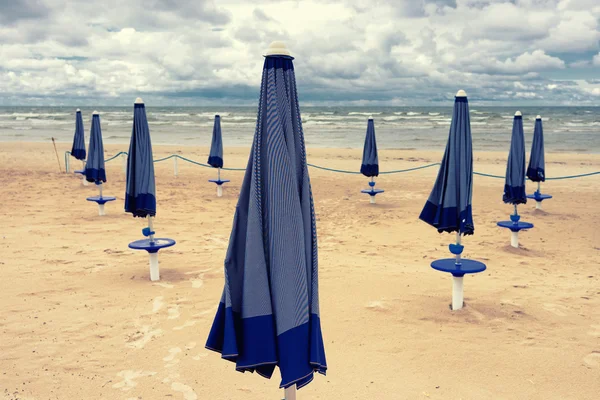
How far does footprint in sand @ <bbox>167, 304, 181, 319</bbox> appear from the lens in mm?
6145

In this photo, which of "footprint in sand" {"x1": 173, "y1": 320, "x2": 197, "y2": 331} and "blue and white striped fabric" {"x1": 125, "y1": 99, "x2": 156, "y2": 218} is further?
"blue and white striped fabric" {"x1": 125, "y1": 99, "x2": 156, "y2": 218}

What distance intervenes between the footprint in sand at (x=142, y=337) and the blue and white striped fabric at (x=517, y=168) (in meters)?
6.79

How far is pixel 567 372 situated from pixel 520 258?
172 inches

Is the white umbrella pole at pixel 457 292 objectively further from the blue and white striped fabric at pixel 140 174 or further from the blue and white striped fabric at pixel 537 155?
the blue and white striped fabric at pixel 537 155

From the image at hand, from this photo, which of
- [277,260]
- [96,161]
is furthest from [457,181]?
[96,161]

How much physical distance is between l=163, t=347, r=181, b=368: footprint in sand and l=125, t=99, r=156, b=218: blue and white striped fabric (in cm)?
245

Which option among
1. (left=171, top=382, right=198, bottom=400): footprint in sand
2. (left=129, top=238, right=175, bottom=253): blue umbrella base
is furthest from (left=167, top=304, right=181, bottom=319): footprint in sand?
(left=171, top=382, right=198, bottom=400): footprint in sand

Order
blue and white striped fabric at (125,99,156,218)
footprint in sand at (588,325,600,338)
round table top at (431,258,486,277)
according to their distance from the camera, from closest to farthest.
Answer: footprint in sand at (588,325,600,338) < round table top at (431,258,486,277) < blue and white striped fabric at (125,99,156,218)

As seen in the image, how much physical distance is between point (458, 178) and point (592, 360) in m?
2.28

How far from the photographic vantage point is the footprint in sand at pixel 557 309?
619cm

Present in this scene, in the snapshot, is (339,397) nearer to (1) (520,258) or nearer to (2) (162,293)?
(2) (162,293)

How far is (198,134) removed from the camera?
4303cm

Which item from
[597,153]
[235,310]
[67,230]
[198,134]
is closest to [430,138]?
[597,153]

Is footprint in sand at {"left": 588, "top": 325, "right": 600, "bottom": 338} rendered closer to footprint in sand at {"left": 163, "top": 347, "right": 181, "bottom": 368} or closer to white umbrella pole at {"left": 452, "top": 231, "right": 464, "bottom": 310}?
white umbrella pole at {"left": 452, "top": 231, "right": 464, "bottom": 310}
